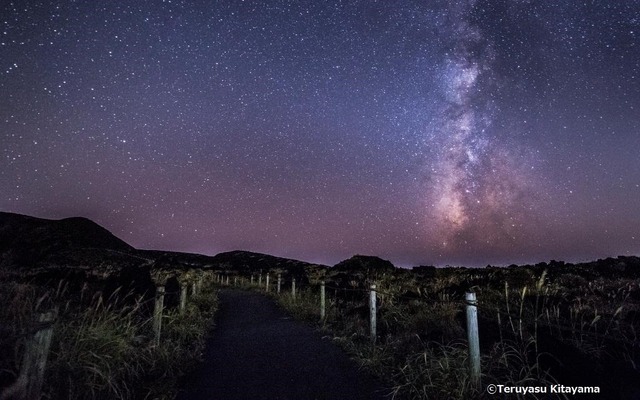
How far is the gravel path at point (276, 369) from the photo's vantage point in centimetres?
527

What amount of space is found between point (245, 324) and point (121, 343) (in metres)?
6.10

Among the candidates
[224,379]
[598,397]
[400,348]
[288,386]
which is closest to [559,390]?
[598,397]

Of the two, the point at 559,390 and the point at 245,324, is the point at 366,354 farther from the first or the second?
the point at 245,324

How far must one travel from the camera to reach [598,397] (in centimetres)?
439

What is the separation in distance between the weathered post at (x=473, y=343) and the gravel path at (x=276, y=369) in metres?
1.30

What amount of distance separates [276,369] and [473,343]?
3.37 metres

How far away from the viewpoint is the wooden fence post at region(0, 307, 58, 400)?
3215 millimetres

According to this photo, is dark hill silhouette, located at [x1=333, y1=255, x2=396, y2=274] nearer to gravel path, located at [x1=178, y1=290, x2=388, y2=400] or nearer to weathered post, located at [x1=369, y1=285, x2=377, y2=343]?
gravel path, located at [x1=178, y1=290, x2=388, y2=400]

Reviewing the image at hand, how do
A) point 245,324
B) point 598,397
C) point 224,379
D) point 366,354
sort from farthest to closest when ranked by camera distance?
point 245,324 < point 366,354 < point 224,379 < point 598,397

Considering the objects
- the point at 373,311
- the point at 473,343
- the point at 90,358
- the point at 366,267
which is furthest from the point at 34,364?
the point at 366,267

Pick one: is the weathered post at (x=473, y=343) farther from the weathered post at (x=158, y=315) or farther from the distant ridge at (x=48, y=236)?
the distant ridge at (x=48, y=236)

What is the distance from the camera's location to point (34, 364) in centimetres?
330

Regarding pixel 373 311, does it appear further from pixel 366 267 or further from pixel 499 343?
pixel 366 267

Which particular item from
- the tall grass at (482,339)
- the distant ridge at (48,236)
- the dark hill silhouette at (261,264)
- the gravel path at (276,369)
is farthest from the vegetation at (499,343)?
the dark hill silhouette at (261,264)
